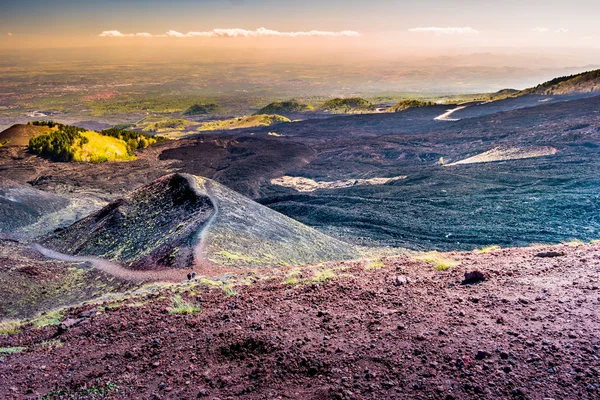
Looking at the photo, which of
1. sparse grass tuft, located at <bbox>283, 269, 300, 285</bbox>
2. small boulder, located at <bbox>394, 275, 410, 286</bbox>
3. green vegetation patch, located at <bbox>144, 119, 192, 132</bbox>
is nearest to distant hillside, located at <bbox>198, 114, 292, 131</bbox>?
green vegetation patch, located at <bbox>144, 119, 192, 132</bbox>

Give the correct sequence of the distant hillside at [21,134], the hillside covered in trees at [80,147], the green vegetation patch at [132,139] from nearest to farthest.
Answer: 1. the hillside covered in trees at [80,147]
2. the distant hillside at [21,134]
3. the green vegetation patch at [132,139]

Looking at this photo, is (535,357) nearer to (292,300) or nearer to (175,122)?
(292,300)

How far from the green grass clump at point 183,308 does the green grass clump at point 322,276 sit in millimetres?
2293

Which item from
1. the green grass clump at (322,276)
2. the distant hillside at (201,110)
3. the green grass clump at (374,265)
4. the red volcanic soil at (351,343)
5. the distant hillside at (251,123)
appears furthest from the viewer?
the distant hillside at (201,110)

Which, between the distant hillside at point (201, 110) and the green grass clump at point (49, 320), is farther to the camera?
the distant hillside at point (201, 110)

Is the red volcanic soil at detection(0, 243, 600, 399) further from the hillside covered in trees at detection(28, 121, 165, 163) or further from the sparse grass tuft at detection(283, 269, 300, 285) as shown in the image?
the hillside covered in trees at detection(28, 121, 165, 163)

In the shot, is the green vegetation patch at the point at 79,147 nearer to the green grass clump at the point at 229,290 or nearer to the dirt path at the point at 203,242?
the dirt path at the point at 203,242

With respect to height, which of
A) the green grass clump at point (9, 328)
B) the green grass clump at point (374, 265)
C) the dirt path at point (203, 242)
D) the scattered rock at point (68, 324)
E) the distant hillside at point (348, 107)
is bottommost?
the green grass clump at point (9, 328)

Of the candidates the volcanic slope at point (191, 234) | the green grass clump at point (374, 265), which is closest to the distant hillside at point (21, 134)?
the volcanic slope at point (191, 234)

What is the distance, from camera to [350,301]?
707 centimetres

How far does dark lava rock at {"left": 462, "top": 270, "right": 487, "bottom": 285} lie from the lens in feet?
24.2

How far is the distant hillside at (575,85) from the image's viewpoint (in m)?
67.2

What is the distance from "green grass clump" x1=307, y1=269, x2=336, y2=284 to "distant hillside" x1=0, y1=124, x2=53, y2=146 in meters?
49.2

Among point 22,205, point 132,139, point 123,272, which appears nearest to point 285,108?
point 132,139
